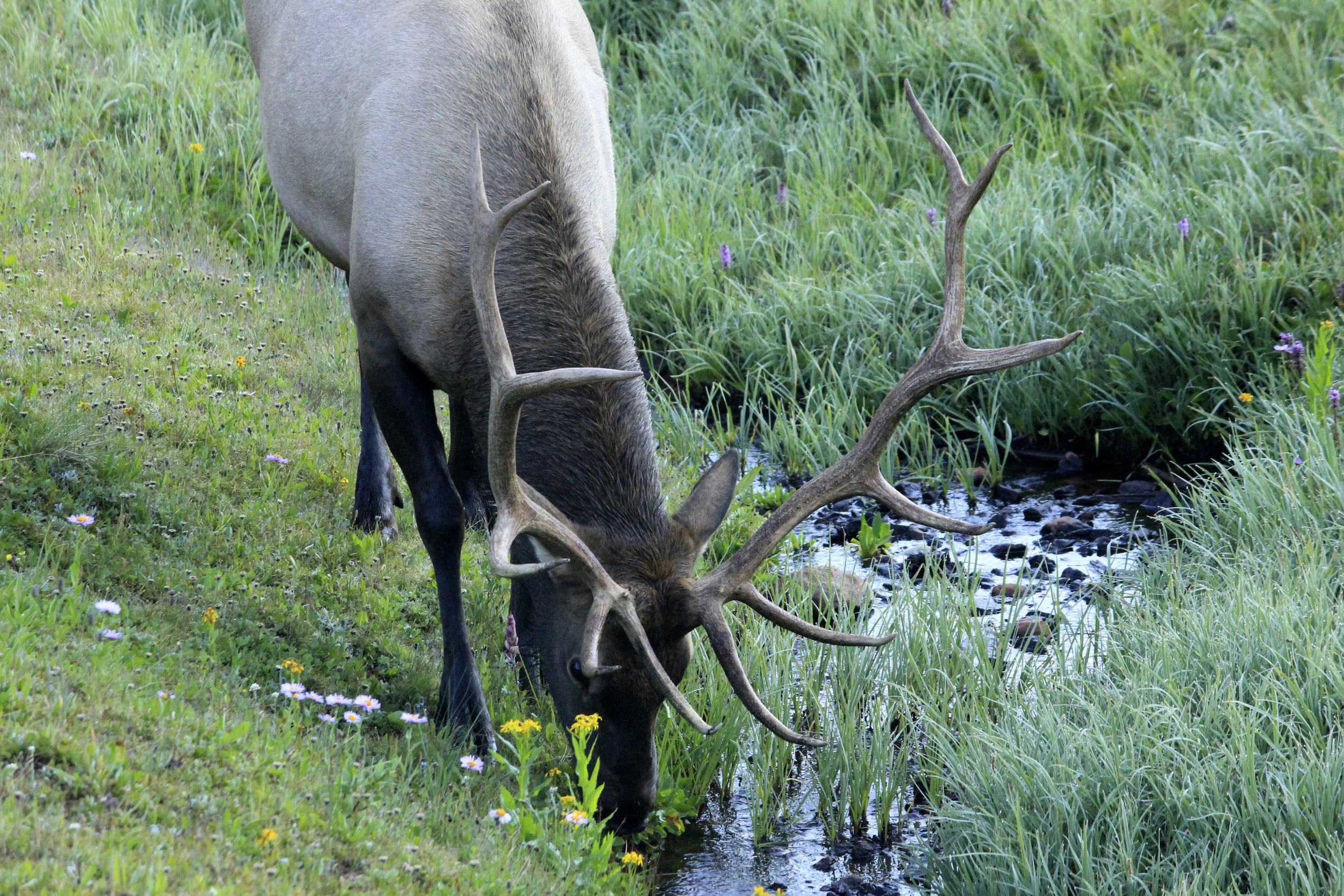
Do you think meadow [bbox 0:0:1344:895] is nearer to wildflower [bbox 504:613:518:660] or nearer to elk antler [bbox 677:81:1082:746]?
wildflower [bbox 504:613:518:660]

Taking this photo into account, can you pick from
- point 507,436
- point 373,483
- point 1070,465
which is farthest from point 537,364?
point 1070,465

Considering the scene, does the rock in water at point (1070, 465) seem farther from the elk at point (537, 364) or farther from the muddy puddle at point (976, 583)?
the elk at point (537, 364)

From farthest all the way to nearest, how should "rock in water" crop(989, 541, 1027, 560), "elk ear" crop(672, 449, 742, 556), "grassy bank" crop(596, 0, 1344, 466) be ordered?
"grassy bank" crop(596, 0, 1344, 466), "rock in water" crop(989, 541, 1027, 560), "elk ear" crop(672, 449, 742, 556)

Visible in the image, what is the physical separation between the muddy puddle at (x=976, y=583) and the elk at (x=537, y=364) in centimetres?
50

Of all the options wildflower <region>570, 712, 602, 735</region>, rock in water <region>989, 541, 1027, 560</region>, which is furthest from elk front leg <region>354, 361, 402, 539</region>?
rock in water <region>989, 541, 1027, 560</region>

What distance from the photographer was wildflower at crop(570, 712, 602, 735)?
3346mm

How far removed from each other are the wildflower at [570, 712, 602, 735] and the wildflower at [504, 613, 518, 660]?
0.53 m

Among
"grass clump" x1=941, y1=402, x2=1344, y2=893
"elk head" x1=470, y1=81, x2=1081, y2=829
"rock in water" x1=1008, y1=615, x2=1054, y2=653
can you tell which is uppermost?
"elk head" x1=470, y1=81, x2=1081, y2=829

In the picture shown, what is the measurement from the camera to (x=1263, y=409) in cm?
563

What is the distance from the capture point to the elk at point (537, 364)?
3.43 meters

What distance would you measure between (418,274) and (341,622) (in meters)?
1.08

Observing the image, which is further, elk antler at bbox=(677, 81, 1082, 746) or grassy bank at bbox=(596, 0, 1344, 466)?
grassy bank at bbox=(596, 0, 1344, 466)

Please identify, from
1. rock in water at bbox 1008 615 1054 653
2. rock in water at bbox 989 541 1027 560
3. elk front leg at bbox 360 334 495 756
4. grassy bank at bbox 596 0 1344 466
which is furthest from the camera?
grassy bank at bbox 596 0 1344 466

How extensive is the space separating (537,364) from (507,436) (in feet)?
1.26
